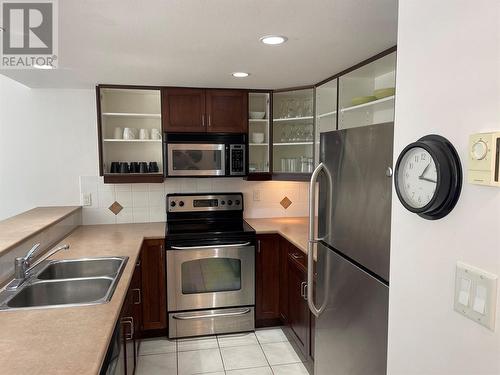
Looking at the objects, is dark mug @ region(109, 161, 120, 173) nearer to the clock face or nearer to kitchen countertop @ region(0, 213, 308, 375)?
kitchen countertop @ region(0, 213, 308, 375)

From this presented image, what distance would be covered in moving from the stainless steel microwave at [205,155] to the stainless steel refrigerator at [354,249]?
57.3 inches

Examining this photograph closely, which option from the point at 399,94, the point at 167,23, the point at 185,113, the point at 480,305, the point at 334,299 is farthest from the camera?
the point at 185,113

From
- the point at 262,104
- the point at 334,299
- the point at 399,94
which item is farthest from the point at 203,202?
the point at 399,94

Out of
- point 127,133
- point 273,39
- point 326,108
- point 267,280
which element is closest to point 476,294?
point 273,39

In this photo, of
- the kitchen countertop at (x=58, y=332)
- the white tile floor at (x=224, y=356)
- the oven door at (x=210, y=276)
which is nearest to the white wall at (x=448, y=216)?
the kitchen countertop at (x=58, y=332)

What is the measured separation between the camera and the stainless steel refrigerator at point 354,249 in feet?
4.52

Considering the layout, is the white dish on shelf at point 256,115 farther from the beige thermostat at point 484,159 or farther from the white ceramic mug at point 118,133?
the beige thermostat at point 484,159

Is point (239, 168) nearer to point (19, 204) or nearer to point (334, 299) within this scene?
point (334, 299)

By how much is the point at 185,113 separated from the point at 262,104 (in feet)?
2.50

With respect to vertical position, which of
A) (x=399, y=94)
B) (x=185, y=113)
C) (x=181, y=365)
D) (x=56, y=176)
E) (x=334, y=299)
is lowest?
(x=181, y=365)

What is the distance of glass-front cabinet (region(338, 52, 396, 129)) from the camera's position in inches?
83.4

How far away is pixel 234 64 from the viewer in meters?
2.44

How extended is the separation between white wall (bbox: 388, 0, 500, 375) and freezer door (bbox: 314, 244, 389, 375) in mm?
211

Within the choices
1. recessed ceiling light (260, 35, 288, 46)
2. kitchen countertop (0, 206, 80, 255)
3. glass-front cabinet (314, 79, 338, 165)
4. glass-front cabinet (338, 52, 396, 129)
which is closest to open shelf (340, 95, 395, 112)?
glass-front cabinet (338, 52, 396, 129)
